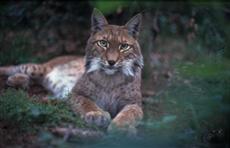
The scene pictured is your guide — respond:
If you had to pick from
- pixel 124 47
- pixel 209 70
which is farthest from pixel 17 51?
pixel 209 70

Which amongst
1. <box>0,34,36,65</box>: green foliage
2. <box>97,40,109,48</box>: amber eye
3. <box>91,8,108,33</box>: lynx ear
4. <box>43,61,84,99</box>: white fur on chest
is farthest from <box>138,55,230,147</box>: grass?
<box>0,34,36,65</box>: green foliage

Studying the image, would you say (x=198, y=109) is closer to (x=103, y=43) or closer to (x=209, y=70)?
(x=209, y=70)

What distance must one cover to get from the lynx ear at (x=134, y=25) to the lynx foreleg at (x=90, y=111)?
94 centimetres

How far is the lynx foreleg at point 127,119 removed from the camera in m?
5.43

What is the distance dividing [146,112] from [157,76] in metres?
1.77

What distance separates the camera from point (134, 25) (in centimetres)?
654

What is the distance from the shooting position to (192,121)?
529 cm

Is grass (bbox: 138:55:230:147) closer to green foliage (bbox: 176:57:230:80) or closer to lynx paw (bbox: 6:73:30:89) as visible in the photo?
green foliage (bbox: 176:57:230:80)

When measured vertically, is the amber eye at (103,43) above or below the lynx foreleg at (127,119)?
above

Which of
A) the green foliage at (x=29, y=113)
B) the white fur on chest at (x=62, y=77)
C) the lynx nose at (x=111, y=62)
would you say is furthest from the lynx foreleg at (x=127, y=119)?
the white fur on chest at (x=62, y=77)

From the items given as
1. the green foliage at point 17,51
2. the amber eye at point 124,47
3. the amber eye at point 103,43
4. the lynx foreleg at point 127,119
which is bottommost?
the lynx foreleg at point 127,119

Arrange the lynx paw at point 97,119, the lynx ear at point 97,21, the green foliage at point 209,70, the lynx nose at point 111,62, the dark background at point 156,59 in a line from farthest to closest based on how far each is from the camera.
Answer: the lynx ear at point 97,21
the lynx nose at point 111,62
the lynx paw at point 97,119
the dark background at point 156,59
the green foliage at point 209,70

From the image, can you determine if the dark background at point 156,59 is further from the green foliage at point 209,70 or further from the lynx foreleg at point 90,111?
the lynx foreleg at point 90,111

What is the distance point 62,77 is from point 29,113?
9.32 feet
